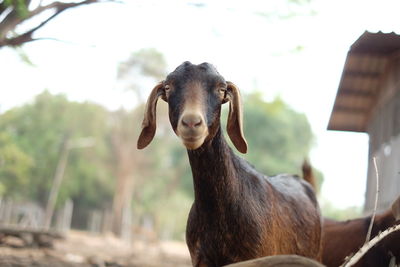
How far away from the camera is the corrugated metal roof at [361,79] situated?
1003 centimetres

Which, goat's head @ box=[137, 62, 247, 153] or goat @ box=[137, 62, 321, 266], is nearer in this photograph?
goat's head @ box=[137, 62, 247, 153]

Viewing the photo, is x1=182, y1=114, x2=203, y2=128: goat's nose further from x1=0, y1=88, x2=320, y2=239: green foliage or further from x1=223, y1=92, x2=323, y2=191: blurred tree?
x1=223, y1=92, x2=323, y2=191: blurred tree

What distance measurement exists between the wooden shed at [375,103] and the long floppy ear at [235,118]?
217 inches

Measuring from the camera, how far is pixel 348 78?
12.2m

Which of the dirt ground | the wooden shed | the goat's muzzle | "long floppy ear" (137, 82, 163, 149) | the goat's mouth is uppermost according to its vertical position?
the wooden shed

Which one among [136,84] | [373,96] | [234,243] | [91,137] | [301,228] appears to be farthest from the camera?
[91,137]

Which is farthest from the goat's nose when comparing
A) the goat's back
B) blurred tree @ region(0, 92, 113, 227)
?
blurred tree @ region(0, 92, 113, 227)

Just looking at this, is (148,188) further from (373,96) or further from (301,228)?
(301,228)

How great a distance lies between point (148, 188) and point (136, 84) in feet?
61.7

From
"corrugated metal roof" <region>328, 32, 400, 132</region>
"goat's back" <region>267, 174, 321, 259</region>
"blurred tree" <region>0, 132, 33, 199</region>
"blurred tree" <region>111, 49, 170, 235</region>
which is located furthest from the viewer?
"blurred tree" <region>111, 49, 170, 235</region>

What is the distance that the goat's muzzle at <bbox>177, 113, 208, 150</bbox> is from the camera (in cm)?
374

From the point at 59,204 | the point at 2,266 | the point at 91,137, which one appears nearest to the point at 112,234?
the point at 59,204

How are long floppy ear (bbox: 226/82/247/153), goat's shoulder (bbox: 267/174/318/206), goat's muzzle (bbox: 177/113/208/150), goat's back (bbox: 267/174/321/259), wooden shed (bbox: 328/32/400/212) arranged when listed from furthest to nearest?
wooden shed (bbox: 328/32/400/212)
goat's shoulder (bbox: 267/174/318/206)
goat's back (bbox: 267/174/321/259)
long floppy ear (bbox: 226/82/247/153)
goat's muzzle (bbox: 177/113/208/150)

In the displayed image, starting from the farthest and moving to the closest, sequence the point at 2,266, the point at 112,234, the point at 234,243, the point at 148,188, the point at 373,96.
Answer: the point at 148,188
the point at 112,234
the point at 373,96
the point at 2,266
the point at 234,243
